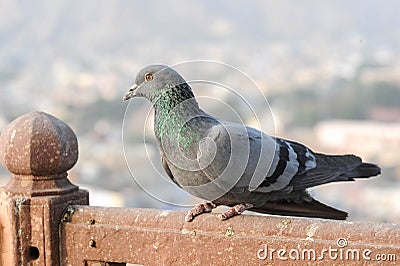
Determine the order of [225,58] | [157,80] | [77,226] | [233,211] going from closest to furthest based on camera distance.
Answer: [233,211], [77,226], [157,80], [225,58]

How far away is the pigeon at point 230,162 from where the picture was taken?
2.34m

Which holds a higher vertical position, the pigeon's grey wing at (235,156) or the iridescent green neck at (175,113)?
the iridescent green neck at (175,113)

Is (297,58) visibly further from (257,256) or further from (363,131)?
(257,256)

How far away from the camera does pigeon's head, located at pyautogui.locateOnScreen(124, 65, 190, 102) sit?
2445 millimetres

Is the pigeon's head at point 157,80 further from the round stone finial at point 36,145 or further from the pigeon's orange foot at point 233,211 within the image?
the pigeon's orange foot at point 233,211

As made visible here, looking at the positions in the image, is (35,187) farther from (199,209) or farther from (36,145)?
(199,209)

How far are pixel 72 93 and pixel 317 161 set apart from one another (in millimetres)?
20870

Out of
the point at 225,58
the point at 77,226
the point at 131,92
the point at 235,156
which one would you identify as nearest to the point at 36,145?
the point at 77,226

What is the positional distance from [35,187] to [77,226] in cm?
22

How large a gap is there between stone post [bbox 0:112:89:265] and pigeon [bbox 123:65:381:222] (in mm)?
379

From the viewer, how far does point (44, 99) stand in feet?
73.0

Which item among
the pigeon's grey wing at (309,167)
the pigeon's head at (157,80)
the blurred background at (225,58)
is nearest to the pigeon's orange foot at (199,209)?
the pigeon's grey wing at (309,167)

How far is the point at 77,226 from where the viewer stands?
2318 mm

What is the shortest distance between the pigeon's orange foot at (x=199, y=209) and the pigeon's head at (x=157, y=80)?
1.56ft
